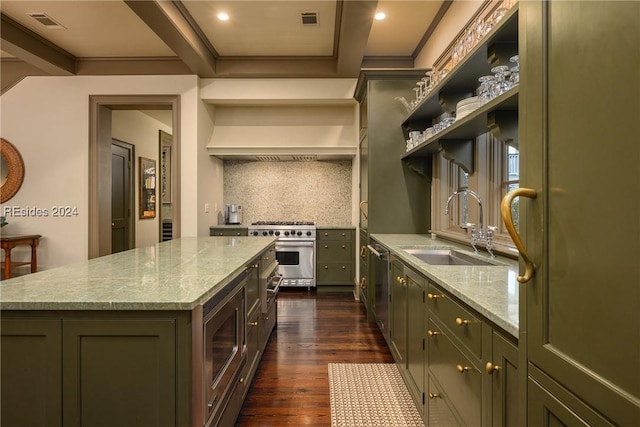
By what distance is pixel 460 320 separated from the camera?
125 cm

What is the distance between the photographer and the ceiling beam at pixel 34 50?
138 inches

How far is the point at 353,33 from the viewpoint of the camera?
3.29 meters

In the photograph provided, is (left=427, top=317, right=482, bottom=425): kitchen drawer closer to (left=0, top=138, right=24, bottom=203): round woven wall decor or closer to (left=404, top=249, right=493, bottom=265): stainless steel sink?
(left=404, top=249, right=493, bottom=265): stainless steel sink

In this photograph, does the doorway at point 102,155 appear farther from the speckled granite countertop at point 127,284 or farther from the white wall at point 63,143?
the speckled granite countertop at point 127,284

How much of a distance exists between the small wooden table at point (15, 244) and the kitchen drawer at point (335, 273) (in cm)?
361

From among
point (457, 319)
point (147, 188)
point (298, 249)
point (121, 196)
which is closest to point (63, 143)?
point (121, 196)

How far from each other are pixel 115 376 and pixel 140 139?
18.4 feet

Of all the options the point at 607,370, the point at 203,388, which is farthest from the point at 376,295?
the point at 607,370

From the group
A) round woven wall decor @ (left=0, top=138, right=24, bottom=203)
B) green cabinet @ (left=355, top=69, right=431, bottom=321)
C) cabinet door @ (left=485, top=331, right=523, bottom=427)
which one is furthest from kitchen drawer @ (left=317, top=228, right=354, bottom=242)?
round woven wall decor @ (left=0, top=138, right=24, bottom=203)

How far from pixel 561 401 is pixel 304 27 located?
3.75 m

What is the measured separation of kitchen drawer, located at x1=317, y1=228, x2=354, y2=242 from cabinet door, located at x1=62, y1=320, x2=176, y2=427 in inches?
145

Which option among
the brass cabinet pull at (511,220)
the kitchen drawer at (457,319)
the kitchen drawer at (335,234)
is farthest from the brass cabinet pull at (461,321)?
the kitchen drawer at (335,234)

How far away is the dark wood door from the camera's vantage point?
202 inches

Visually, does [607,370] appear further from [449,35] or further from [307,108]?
[307,108]
